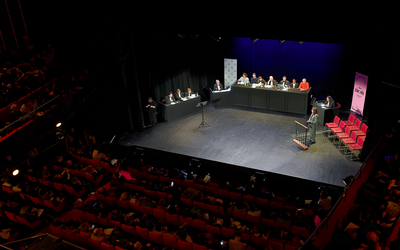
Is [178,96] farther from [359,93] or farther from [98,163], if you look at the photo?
[359,93]

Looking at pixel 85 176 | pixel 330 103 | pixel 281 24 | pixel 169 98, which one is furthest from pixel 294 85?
pixel 85 176

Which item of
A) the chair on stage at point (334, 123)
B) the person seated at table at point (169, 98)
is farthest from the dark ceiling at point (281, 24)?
the chair on stage at point (334, 123)

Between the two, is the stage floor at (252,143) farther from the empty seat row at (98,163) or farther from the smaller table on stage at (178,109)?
the empty seat row at (98,163)

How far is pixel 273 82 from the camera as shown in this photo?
555 inches

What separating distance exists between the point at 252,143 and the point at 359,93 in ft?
16.1

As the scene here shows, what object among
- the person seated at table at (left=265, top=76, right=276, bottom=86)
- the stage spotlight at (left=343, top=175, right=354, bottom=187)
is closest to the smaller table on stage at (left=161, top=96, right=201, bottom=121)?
the person seated at table at (left=265, top=76, right=276, bottom=86)

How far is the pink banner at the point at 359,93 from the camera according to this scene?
12.3 metres

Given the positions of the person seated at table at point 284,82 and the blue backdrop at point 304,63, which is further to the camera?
the person seated at table at point 284,82

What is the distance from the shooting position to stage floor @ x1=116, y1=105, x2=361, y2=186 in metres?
9.82

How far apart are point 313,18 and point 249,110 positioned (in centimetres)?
590

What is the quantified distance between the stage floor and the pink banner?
203cm

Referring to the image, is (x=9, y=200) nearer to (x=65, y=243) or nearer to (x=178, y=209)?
(x=65, y=243)

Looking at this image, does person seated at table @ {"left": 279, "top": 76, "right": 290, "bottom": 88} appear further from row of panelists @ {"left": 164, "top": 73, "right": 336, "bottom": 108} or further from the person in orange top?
the person in orange top

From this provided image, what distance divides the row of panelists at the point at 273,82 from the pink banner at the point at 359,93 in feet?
5.98
